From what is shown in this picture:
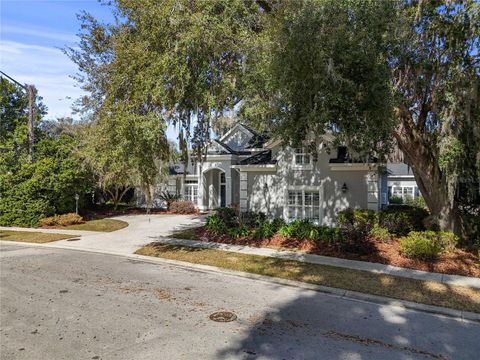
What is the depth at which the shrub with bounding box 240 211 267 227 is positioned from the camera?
16.1 m

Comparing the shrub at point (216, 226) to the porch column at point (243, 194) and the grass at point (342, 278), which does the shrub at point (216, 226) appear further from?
the grass at point (342, 278)

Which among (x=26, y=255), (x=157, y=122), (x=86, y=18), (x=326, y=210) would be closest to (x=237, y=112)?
(x=157, y=122)

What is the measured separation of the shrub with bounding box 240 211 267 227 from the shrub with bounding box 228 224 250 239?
36.1 inches

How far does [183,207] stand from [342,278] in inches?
672

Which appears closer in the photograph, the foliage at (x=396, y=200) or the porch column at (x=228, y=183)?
the porch column at (x=228, y=183)

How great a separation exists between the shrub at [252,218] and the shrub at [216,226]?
1.01m

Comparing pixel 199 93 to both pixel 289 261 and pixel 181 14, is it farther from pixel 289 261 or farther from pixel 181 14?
pixel 289 261

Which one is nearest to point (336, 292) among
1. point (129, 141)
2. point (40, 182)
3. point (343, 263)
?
point (343, 263)

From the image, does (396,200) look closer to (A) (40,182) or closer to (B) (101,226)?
(B) (101,226)

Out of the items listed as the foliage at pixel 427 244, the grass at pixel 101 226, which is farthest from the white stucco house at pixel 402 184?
the grass at pixel 101 226

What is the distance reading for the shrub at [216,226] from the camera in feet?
49.9

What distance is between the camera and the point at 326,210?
15859 mm

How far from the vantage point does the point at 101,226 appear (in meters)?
19.2

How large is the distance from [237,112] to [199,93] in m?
1.45
